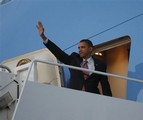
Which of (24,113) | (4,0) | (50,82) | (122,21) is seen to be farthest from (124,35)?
(4,0)

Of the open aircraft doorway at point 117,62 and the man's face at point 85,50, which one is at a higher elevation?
the man's face at point 85,50

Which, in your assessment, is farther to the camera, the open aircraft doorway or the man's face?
the open aircraft doorway

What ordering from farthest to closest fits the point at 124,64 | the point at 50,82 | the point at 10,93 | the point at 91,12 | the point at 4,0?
the point at 4,0, the point at 124,64, the point at 91,12, the point at 50,82, the point at 10,93

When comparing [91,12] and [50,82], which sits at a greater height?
[91,12]

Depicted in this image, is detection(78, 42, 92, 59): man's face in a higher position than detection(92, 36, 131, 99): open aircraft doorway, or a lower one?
higher

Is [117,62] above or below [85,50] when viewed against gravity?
below

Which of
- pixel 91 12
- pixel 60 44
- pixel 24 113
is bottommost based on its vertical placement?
pixel 24 113

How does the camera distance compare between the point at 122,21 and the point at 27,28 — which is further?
the point at 27,28

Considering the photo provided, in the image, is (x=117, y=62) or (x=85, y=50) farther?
(x=117, y=62)

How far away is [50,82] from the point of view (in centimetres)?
532

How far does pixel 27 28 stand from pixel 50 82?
1.83 m

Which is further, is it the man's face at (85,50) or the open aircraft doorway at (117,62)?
the open aircraft doorway at (117,62)

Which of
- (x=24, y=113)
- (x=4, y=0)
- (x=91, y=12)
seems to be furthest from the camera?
(x=4, y=0)

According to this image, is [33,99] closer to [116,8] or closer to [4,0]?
[116,8]
